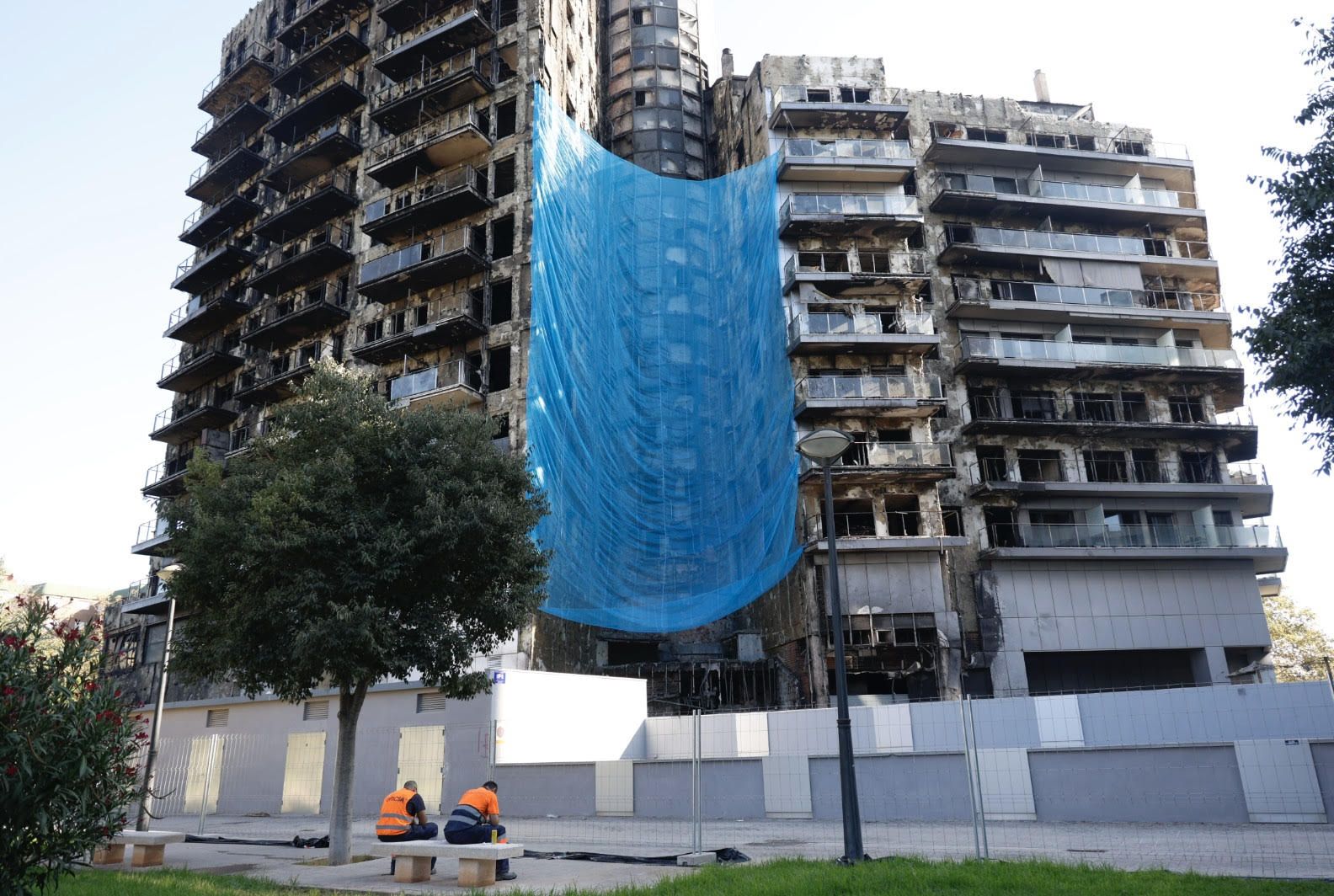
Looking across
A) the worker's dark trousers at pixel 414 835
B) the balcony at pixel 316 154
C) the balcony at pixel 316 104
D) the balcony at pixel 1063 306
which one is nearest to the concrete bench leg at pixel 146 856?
the worker's dark trousers at pixel 414 835

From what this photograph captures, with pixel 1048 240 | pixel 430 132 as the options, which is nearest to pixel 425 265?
pixel 430 132

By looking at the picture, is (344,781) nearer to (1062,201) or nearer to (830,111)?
(830,111)

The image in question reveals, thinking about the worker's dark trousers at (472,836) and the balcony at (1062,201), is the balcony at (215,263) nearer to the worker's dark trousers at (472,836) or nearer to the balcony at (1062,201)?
the balcony at (1062,201)

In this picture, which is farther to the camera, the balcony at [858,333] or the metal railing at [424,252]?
the metal railing at [424,252]

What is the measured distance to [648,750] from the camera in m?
28.2

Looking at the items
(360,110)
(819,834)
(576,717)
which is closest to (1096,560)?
(576,717)

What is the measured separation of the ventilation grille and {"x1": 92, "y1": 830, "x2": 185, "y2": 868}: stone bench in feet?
38.9

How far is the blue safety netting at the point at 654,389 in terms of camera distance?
105ft

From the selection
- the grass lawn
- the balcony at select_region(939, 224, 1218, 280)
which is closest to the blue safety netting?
the balcony at select_region(939, 224, 1218, 280)

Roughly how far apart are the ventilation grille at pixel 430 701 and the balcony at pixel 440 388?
13.3m

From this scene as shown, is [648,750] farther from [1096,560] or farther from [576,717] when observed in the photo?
[1096,560]

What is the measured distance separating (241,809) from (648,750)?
39.7ft

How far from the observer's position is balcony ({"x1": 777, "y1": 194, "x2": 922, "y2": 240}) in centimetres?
4088

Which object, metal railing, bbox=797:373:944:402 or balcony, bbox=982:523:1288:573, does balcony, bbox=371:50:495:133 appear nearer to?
metal railing, bbox=797:373:944:402
